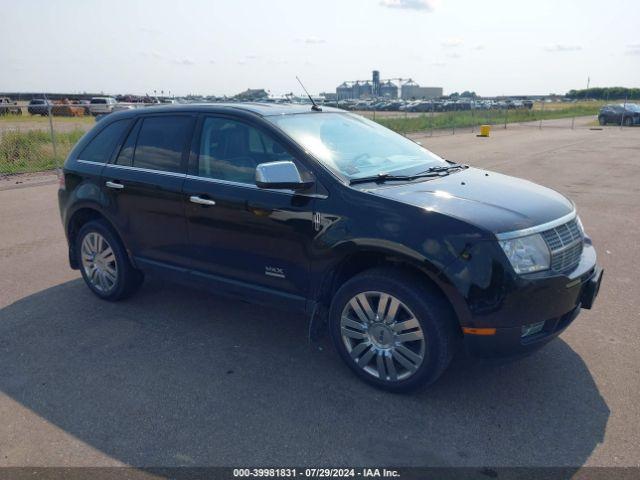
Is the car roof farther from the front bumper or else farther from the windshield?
the front bumper

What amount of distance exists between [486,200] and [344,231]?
0.94m

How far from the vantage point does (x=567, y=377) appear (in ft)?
12.6

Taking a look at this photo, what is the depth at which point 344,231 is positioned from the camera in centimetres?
363

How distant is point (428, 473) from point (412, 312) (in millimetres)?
924

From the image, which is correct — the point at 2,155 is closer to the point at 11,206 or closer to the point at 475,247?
the point at 11,206

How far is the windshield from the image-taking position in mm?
4039

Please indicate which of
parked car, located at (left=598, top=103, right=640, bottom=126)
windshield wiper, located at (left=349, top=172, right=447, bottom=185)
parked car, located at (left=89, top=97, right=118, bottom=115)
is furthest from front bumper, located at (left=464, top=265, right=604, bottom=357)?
parked car, located at (left=598, top=103, right=640, bottom=126)

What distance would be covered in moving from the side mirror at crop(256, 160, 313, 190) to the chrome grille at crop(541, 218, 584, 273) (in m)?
1.58

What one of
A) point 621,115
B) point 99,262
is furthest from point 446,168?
point 621,115

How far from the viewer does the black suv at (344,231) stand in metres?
3.30

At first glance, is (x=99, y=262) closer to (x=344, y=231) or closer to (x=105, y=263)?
(x=105, y=263)

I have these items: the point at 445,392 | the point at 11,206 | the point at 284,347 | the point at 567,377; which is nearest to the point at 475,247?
the point at 445,392

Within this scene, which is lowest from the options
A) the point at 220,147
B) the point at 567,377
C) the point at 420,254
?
the point at 567,377

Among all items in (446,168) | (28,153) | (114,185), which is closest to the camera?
(446,168)
